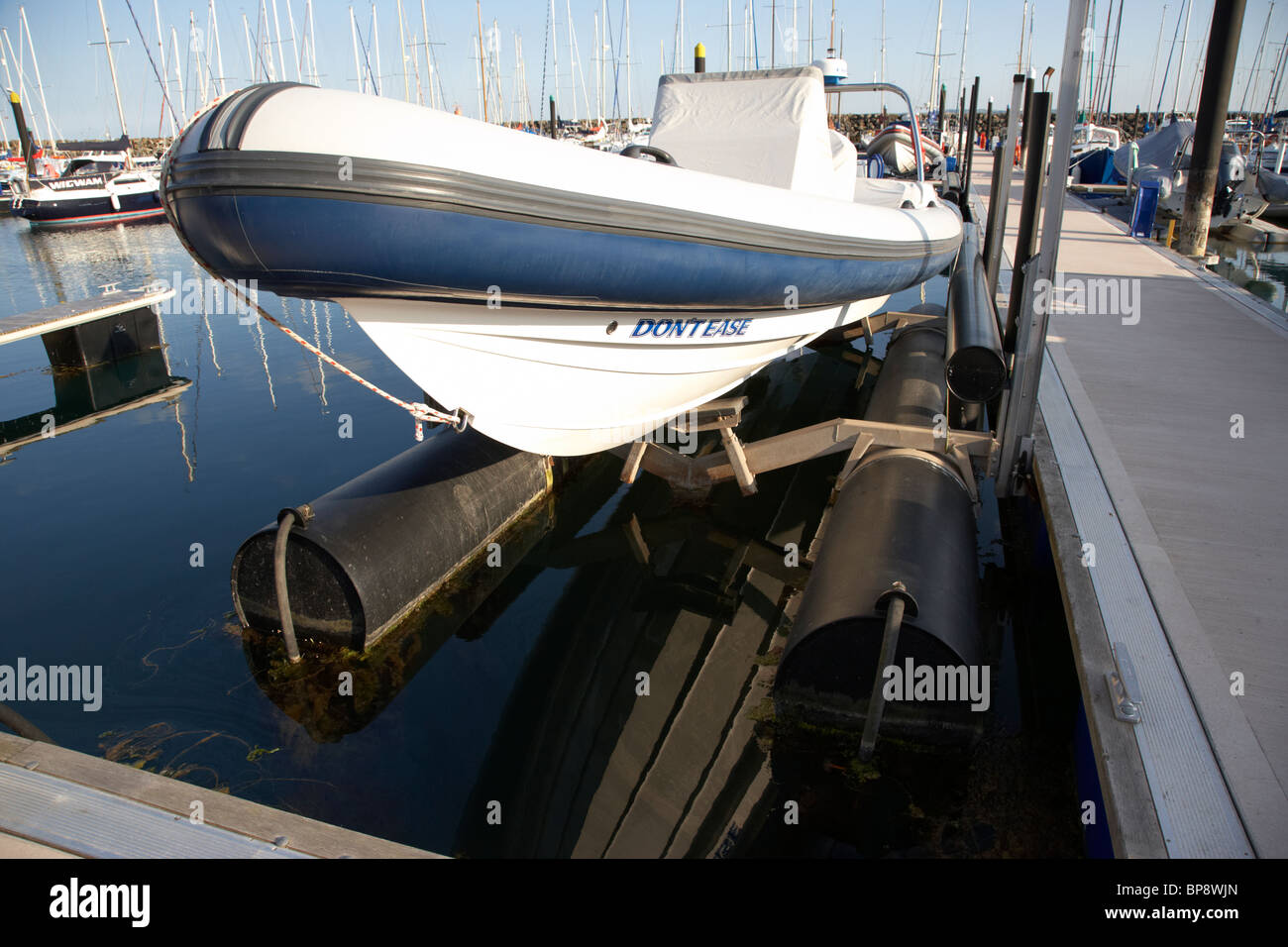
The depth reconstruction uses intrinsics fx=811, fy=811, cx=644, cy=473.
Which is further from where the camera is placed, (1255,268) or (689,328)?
(1255,268)

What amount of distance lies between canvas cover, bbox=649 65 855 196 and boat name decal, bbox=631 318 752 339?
1.48 meters

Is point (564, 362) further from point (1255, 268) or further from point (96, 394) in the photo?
point (1255, 268)

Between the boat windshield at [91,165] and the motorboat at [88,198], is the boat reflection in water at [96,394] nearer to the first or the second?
the motorboat at [88,198]

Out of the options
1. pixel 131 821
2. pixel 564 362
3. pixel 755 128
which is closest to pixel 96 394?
pixel 564 362

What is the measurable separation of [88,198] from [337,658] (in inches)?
932

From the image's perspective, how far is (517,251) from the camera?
2.86m

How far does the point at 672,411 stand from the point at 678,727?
5.40ft

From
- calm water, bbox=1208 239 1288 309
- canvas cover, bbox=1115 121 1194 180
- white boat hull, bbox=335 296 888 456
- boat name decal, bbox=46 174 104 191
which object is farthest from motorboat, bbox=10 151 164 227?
calm water, bbox=1208 239 1288 309

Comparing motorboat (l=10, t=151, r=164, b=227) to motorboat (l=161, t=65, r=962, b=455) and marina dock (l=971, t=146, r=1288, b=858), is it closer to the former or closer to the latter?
motorboat (l=161, t=65, r=962, b=455)

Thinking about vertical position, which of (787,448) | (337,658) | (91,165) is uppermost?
(91,165)

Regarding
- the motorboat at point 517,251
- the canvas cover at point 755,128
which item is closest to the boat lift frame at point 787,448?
the motorboat at point 517,251

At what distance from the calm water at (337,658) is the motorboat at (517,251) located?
1035mm

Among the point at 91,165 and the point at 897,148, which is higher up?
the point at 897,148
